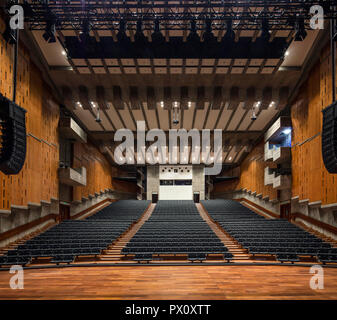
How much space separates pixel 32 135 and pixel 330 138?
702 centimetres

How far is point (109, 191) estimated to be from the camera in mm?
17500

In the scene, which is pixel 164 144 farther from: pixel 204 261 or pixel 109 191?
pixel 204 261

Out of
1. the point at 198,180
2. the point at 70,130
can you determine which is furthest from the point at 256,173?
the point at 70,130

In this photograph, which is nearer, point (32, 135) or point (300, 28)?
point (300, 28)

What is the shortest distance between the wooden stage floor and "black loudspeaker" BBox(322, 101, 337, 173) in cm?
173

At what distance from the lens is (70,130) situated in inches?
372

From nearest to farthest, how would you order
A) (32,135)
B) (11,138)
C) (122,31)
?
(11,138) → (122,31) → (32,135)

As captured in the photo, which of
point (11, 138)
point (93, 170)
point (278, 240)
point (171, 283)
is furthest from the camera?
point (93, 170)

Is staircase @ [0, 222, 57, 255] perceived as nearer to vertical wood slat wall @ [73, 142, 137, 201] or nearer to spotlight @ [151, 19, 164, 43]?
vertical wood slat wall @ [73, 142, 137, 201]

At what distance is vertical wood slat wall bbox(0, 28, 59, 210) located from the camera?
Answer: 5684 millimetres

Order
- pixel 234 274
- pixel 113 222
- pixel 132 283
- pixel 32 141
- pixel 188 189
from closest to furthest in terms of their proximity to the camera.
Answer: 1. pixel 132 283
2. pixel 234 274
3. pixel 32 141
4. pixel 113 222
5. pixel 188 189

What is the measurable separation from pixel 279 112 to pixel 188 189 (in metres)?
9.83

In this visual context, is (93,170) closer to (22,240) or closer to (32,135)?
(32,135)
